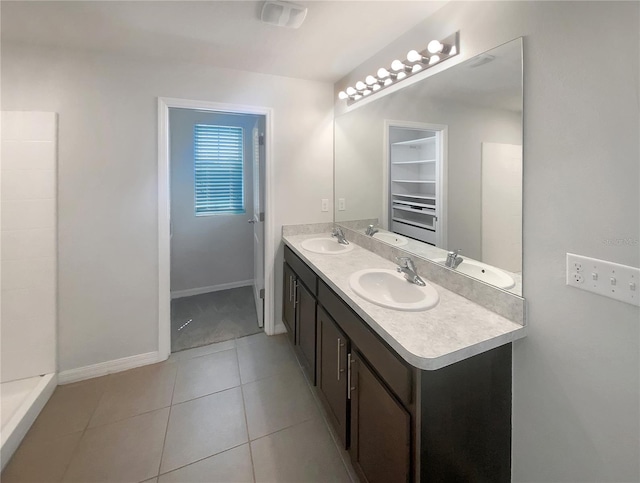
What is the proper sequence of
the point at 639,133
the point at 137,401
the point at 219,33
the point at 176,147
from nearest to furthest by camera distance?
1. the point at 639,133
2. the point at 219,33
3. the point at 137,401
4. the point at 176,147

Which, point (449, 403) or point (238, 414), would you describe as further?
point (238, 414)

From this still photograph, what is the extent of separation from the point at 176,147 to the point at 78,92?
4.78 ft

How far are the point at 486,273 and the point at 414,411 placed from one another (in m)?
0.69

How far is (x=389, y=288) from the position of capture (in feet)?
5.32

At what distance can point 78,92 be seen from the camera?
6.30 ft

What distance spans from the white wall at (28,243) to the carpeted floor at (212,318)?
867mm

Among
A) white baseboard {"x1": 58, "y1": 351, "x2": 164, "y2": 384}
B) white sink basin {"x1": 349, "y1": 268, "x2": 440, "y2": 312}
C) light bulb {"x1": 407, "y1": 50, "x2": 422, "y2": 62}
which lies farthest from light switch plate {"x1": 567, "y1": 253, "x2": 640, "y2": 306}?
white baseboard {"x1": 58, "y1": 351, "x2": 164, "y2": 384}

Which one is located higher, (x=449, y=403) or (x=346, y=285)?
(x=346, y=285)

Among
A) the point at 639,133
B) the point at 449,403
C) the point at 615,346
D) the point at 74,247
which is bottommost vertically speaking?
the point at 449,403

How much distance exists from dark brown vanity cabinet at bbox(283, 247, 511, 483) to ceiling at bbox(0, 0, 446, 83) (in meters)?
1.48

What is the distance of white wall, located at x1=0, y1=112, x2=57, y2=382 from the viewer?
181 cm

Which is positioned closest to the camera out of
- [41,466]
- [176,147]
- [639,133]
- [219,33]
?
[639,133]

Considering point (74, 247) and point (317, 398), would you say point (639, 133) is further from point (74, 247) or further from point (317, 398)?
point (74, 247)

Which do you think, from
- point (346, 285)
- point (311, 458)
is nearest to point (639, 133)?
point (346, 285)
